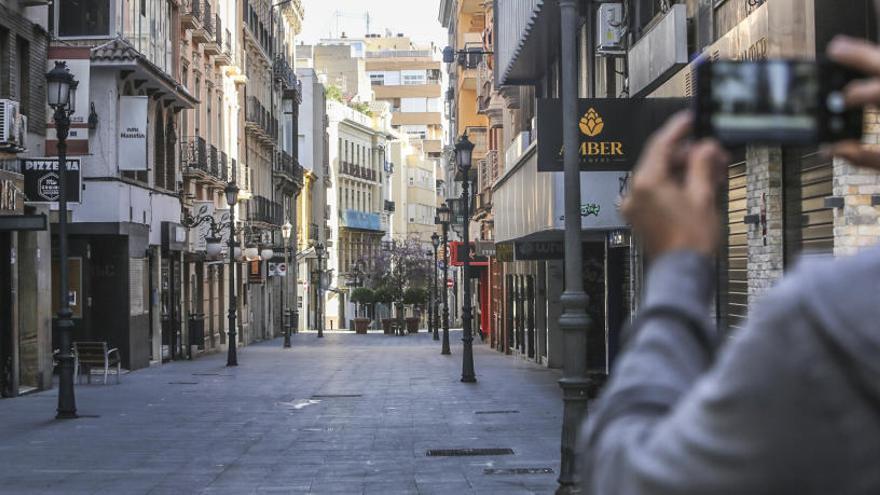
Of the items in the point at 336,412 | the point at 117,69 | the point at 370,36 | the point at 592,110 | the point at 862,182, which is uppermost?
the point at 370,36

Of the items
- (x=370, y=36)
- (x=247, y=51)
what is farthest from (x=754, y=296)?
(x=370, y=36)

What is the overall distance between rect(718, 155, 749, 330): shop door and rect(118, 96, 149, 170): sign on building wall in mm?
18614

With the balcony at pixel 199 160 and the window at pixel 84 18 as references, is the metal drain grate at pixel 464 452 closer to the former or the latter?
the window at pixel 84 18

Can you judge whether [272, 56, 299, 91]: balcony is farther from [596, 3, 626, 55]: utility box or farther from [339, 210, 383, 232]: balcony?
[596, 3, 626, 55]: utility box

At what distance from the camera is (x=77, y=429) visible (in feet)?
60.2

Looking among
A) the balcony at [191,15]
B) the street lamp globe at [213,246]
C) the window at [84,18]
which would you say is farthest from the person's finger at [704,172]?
the balcony at [191,15]

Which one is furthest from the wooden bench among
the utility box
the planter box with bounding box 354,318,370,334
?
the planter box with bounding box 354,318,370,334

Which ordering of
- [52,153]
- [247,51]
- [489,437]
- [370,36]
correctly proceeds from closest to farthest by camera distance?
[489,437]
[52,153]
[247,51]
[370,36]

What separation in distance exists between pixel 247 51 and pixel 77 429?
1701 inches

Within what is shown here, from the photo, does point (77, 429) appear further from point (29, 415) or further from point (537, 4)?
point (537, 4)

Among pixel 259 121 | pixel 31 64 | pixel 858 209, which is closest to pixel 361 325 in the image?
pixel 259 121

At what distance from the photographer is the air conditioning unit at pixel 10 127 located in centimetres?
2225

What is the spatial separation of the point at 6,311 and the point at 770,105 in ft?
76.4

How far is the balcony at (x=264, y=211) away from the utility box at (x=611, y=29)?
125ft
